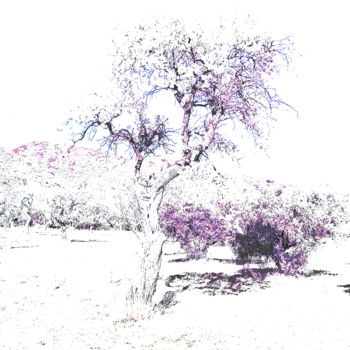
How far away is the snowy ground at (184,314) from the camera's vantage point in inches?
311

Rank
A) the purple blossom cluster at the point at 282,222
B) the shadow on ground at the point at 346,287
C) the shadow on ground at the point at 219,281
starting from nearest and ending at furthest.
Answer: the shadow on ground at the point at 346,287 → the shadow on ground at the point at 219,281 → the purple blossom cluster at the point at 282,222

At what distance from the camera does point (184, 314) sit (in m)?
10.2

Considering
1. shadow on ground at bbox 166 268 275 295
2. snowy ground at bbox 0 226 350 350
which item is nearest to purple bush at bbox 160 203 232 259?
shadow on ground at bbox 166 268 275 295

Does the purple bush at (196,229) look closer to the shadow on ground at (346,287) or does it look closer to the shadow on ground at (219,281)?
the shadow on ground at (219,281)

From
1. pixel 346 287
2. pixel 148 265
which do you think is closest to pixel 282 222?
pixel 346 287

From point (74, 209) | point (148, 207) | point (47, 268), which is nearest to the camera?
point (148, 207)

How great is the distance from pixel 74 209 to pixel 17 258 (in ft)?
82.9

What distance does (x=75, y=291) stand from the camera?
13.6 meters

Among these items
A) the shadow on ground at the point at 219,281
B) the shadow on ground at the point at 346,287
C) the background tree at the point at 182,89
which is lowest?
the shadow on ground at the point at 219,281

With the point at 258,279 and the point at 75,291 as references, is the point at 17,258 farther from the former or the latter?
the point at 258,279

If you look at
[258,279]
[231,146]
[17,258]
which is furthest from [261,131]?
[17,258]

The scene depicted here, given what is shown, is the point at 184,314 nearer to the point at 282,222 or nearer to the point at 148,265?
the point at 148,265

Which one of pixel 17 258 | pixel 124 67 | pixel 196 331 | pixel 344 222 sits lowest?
pixel 17 258

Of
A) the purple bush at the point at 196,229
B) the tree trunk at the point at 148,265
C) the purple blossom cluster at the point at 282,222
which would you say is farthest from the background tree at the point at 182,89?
the purple bush at the point at 196,229
